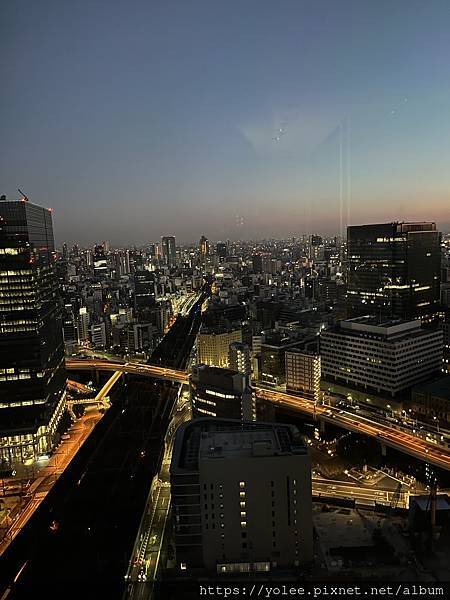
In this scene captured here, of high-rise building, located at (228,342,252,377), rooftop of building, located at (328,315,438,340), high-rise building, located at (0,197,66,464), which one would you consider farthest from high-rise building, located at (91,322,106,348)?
rooftop of building, located at (328,315,438,340)

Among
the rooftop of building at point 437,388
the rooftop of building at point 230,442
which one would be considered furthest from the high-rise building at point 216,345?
the rooftop of building at point 230,442

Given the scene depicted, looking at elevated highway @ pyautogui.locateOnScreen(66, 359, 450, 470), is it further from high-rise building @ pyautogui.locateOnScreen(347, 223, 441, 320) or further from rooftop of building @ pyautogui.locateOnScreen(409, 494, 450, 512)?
high-rise building @ pyautogui.locateOnScreen(347, 223, 441, 320)

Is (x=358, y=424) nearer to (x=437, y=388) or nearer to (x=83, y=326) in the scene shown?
(x=437, y=388)

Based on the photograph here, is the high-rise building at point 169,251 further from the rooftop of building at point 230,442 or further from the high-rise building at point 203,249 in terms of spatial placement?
the rooftop of building at point 230,442

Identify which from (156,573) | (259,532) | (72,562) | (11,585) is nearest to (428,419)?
(259,532)

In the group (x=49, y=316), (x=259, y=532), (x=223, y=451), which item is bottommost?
(x=259, y=532)

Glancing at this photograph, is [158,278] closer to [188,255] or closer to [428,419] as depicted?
[188,255]
